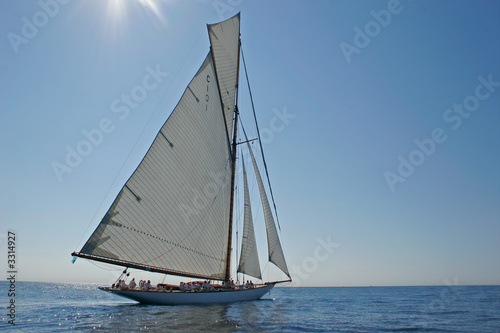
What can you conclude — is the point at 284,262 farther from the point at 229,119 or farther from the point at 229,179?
the point at 229,119

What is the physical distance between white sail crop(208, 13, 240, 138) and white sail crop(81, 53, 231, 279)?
5.90 feet

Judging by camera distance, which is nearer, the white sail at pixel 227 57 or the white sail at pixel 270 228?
the white sail at pixel 227 57

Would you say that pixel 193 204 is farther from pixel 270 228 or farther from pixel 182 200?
pixel 270 228

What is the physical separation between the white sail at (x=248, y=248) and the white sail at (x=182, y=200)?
3513 millimetres

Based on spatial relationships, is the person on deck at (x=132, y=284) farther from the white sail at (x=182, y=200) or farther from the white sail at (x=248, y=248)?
the white sail at (x=248, y=248)

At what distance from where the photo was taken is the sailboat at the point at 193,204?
2297 centimetres

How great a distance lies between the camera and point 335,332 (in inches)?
872

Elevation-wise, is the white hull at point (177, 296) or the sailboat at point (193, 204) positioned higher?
the sailboat at point (193, 204)

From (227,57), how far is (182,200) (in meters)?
17.5

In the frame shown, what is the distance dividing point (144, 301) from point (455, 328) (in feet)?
81.0

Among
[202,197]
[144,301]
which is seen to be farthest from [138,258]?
[202,197]

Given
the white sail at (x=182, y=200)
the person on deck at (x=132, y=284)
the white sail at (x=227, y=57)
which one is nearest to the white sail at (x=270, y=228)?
the white sail at (x=182, y=200)

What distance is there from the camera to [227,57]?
117 ft

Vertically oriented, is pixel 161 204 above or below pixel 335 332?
above
